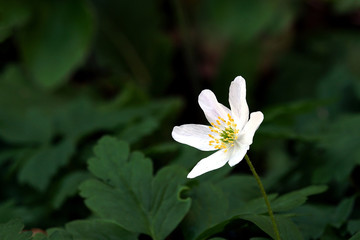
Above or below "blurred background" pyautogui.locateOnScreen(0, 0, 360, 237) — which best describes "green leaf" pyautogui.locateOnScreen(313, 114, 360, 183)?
below

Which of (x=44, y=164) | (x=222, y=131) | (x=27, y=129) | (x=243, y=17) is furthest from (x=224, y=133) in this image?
(x=243, y=17)

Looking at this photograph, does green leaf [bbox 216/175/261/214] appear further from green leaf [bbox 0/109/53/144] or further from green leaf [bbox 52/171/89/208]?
green leaf [bbox 0/109/53/144]

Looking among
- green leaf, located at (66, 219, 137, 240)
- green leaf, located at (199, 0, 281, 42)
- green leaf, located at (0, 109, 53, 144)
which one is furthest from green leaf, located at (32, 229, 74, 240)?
green leaf, located at (199, 0, 281, 42)

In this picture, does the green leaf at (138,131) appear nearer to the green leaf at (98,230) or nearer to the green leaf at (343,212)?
the green leaf at (98,230)

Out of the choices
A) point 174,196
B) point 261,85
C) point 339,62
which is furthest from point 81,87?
point 174,196

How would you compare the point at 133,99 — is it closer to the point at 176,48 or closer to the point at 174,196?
the point at 176,48

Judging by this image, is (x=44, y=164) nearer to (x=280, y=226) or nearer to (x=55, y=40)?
(x=280, y=226)
